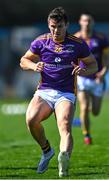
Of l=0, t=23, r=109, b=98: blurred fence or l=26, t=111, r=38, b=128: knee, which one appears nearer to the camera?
l=26, t=111, r=38, b=128: knee

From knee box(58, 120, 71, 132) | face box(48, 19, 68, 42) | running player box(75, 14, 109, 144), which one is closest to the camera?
knee box(58, 120, 71, 132)

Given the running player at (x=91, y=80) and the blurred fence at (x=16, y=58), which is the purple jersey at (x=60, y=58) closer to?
the running player at (x=91, y=80)

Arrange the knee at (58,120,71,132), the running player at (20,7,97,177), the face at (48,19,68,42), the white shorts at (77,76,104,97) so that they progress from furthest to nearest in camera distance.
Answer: the white shorts at (77,76,104,97) → the running player at (20,7,97,177) → the face at (48,19,68,42) → the knee at (58,120,71,132)

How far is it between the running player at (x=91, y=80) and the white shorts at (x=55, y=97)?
4542 mm

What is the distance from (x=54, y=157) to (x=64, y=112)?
8.80ft

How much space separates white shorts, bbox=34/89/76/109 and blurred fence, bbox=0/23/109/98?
78.7ft

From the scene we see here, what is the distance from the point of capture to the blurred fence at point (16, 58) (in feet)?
113

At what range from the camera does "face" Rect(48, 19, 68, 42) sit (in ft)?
31.9

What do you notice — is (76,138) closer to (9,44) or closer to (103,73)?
(103,73)

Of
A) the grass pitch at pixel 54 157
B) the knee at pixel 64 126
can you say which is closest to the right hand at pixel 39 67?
the knee at pixel 64 126

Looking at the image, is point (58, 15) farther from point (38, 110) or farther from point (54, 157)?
point (54, 157)

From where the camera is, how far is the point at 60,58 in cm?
1000

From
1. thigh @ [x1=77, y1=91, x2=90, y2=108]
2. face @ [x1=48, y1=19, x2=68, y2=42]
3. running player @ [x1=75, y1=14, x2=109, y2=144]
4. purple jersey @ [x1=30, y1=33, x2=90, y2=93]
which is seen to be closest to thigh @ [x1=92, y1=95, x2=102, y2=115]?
running player @ [x1=75, y1=14, x2=109, y2=144]

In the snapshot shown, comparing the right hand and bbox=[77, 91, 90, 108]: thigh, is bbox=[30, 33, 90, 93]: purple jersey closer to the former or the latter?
the right hand
